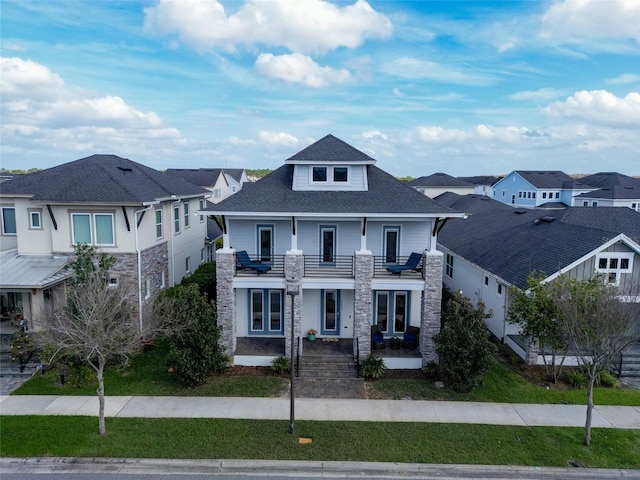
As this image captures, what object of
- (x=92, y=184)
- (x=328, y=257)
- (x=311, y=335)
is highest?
(x=92, y=184)

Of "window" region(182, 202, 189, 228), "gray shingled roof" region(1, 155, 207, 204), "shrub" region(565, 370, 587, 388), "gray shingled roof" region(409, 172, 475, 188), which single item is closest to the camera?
"shrub" region(565, 370, 587, 388)

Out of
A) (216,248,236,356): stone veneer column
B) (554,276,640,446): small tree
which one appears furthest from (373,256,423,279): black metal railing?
(216,248,236,356): stone veneer column

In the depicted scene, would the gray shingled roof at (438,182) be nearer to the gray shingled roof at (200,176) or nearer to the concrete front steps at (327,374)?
the gray shingled roof at (200,176)

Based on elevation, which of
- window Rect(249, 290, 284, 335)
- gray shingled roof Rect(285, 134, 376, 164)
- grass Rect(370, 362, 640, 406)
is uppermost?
gray shingled roof Rect(285, 134, 376, 164)

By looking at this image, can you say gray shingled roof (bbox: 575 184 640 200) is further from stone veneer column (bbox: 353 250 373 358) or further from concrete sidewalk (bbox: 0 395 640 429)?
stone veneer column (bbox: 353 250 373 358)

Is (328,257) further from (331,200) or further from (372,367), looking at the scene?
(372,367)

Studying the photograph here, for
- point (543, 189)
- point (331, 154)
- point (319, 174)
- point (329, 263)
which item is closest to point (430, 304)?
point (329, 263)

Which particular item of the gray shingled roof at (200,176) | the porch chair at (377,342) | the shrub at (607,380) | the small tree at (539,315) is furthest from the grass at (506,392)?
the gray shingled roof at (200,176)
